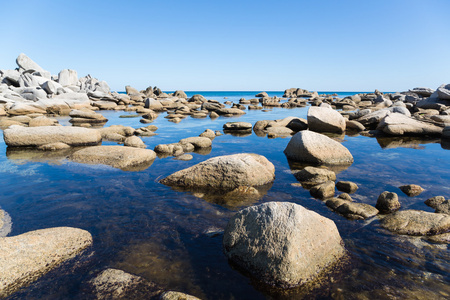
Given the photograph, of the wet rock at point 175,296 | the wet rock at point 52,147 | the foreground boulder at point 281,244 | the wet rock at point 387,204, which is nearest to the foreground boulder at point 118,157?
the wet rock at point 52,147

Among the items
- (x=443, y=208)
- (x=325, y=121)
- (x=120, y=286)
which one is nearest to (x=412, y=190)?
(x=443, y=208)

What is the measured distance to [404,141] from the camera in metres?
13.9

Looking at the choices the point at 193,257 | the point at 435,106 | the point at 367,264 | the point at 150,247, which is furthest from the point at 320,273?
the point at 435,106

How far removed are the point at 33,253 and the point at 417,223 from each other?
6.57m

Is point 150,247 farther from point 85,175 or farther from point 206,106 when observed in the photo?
point 206,106

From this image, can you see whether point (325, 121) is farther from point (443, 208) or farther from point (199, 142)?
point (443, 208)

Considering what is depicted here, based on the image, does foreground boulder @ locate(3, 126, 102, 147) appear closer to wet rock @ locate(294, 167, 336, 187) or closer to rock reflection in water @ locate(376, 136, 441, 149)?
wet rock @ locate(294, 167, 336, 187)

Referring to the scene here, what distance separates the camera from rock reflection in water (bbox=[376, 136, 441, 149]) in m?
12.7

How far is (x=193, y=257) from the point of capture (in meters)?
4.22

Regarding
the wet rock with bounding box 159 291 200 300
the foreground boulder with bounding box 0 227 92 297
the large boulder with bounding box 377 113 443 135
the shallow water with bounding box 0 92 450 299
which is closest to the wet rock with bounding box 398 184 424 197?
the shallow water with bounding box 0 92 450 299

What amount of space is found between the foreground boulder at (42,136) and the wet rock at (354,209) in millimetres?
10789

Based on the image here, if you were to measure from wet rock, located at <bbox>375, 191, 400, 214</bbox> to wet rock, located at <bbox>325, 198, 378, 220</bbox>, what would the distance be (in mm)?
238

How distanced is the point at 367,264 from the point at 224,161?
13.6 ft

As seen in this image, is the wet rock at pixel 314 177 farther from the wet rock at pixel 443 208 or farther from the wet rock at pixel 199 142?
the wet rock at pixel 199 142
